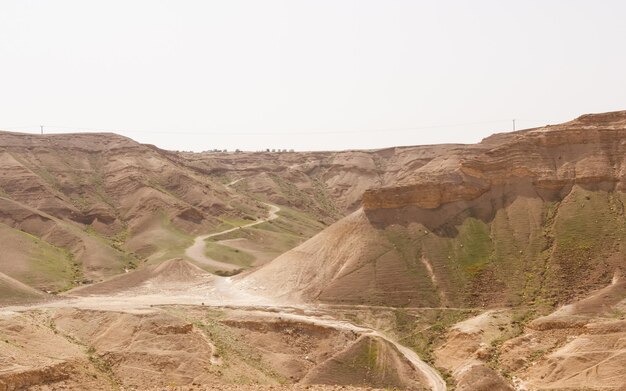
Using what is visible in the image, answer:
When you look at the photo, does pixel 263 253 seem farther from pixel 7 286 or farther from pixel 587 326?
pixel 587 326

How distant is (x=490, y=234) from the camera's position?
62.8 metres

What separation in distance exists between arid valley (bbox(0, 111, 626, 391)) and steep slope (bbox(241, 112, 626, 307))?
0.49 ft

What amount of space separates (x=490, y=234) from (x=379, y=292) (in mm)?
11694

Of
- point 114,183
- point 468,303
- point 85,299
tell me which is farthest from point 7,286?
point 114,183

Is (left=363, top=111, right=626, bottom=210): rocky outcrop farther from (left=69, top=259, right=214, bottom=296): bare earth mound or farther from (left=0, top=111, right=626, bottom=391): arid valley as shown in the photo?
(left=69, top=259, right=214, bottom=296): bare earth mound

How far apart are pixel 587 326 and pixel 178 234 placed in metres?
67.5

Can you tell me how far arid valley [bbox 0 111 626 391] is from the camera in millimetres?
43094

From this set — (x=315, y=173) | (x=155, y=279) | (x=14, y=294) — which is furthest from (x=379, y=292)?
(x=315, y=173)

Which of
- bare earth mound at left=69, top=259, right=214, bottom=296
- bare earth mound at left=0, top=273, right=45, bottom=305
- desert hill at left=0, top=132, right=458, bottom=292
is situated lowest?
bare earth mound at left=69, top=259, right=214, bottom=296

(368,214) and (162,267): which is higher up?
(368,214)

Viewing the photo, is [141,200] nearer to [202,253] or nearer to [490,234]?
[202,253]

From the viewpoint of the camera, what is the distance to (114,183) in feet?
382

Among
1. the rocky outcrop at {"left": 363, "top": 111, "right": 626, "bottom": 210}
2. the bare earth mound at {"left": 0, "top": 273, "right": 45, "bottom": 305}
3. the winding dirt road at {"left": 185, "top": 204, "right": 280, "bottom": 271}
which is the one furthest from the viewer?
the winding dirt road at {"left": 185, "top": 204, "right": 280, "bottom": 271}

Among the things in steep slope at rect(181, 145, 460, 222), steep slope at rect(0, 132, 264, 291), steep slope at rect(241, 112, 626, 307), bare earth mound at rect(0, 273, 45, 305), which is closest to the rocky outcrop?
steep slope at rect(241, 112, 626, 307)
